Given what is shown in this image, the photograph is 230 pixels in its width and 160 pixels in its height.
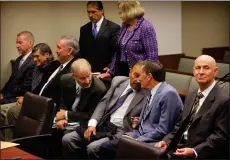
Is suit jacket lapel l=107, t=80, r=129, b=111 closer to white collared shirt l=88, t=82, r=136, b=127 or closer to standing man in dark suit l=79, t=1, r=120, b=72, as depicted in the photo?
white collared shirt l=88, t=82, r=136, b=127

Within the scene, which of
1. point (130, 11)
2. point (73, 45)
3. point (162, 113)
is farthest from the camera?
point (73, 45)

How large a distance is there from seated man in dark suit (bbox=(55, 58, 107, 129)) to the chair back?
0.30 meters

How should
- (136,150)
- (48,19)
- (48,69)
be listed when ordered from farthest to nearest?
(48,19)
(48,69)
(136,150)

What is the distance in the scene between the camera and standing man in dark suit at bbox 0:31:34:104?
5223 mm

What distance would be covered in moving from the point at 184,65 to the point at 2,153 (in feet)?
13.4

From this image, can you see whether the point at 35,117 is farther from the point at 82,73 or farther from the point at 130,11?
the point at 130,11

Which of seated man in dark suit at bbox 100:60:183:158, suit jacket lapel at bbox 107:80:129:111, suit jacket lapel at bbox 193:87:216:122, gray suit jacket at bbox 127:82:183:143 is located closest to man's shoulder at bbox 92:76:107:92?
suit jacket lapel at bbox 107:80:129:111

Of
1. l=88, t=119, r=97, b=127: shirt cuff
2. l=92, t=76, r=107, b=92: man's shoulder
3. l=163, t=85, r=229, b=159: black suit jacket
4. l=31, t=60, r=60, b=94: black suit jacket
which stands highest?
l=31, t=60, r=60, b=94: black suit jacket

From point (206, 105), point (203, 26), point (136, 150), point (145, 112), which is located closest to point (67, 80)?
point (145, 112)

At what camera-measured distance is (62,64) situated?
474 cm

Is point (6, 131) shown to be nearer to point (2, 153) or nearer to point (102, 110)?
point (102, 110)

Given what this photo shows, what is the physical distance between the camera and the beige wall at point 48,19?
606 centimetres

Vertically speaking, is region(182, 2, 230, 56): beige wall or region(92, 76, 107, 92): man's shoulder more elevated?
region(182, 2, 230, 56): beige wall

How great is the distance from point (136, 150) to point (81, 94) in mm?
1563
